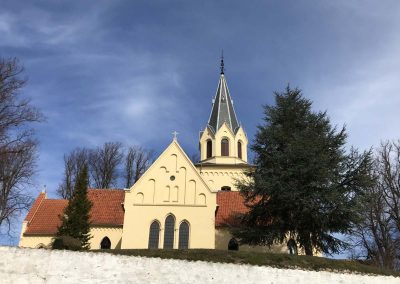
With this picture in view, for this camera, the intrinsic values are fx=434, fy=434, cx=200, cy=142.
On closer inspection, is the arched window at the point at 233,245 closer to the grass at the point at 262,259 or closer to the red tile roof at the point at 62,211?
the red tile roof at the point at 62,211

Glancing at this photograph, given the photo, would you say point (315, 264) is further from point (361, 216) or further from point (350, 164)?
point (350, 164)

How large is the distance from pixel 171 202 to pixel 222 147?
52.4 ft

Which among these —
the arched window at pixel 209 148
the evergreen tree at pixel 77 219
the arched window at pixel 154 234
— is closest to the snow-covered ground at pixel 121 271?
the evergreen tree at pixel 77 219

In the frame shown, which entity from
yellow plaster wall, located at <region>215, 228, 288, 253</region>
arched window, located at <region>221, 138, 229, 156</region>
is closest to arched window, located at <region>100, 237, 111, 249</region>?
yellow plaster wall, located at <region>215, 228, 288, 253</region>

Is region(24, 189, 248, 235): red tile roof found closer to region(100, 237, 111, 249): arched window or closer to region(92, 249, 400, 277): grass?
region(100, 237, 111, 249): arched window

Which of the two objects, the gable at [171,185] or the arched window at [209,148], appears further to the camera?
the arched window at [209,148]

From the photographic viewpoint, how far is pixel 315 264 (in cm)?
1958

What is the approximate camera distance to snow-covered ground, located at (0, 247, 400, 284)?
17.1 metres

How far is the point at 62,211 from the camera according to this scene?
33.8 m

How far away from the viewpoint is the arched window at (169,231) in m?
29.0

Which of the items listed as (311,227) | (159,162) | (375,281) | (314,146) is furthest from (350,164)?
(159,162)

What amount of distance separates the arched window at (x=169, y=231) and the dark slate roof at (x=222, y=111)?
57.6ft

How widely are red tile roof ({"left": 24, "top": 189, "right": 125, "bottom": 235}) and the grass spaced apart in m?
13.9

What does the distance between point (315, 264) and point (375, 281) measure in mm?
2962
